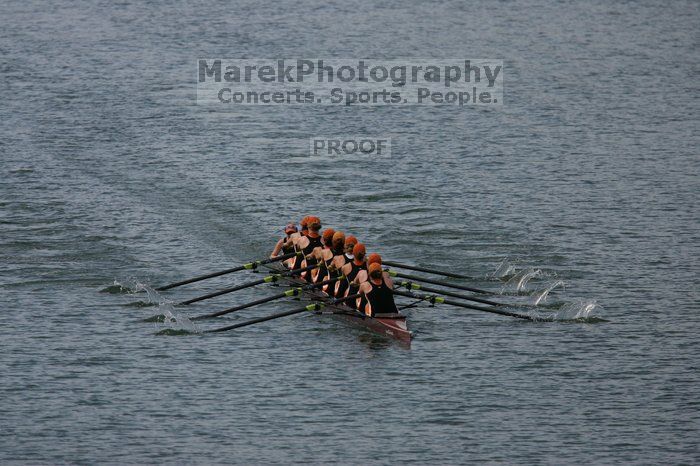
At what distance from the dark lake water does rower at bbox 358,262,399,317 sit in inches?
35.6

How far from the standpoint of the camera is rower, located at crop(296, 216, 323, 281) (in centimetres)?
3519

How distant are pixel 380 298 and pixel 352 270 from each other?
4.98 feet

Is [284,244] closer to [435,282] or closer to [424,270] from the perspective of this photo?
[424,270]

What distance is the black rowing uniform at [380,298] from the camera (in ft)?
103

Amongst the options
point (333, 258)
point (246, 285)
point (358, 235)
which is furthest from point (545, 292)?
point (246, 285)

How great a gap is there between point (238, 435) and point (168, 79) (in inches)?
1572

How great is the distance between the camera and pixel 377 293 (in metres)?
31.3

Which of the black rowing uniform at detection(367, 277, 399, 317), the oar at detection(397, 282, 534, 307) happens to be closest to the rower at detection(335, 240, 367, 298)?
the black rowing uniform at detection(367, 277, 399, 317)

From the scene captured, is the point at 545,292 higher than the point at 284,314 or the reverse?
higher

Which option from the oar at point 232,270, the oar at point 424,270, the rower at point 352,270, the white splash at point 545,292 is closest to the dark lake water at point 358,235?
the white splash at point 545,292

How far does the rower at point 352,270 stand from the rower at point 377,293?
33.0 inches

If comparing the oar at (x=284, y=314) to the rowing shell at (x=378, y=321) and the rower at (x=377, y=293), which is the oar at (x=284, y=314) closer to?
the rowing shell at (x=378, y=321)

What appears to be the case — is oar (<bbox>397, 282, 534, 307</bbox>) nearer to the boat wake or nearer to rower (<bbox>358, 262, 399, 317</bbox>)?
the boat wake

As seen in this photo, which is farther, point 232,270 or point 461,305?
point 232,270
